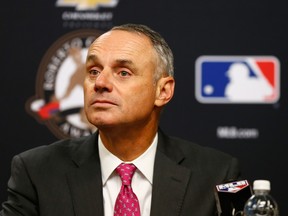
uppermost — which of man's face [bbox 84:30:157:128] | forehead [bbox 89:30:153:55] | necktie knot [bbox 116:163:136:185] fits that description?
forehead [bbox 89:30:153:55]

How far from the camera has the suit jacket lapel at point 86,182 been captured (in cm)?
208

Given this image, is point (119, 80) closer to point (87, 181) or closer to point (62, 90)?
point (87, 181)

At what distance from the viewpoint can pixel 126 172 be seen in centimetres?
215

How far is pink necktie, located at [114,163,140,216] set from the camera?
2.06 metres

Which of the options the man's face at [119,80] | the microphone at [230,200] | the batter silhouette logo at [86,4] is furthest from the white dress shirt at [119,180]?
the batter silhouette logo at [86,4]

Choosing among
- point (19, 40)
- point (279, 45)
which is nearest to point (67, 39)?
point (19, 40)

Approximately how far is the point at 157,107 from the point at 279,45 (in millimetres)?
847

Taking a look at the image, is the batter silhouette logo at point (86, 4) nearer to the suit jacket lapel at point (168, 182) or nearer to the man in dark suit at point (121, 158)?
the man in dark suit at point (121, 158)

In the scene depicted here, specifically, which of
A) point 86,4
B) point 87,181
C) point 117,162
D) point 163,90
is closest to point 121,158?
point 117,162

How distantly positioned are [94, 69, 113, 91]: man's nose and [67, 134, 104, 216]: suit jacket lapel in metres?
0.26

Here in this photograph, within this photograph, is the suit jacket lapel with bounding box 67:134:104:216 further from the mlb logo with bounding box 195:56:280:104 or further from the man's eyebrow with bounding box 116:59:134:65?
the mlb logo with bounding box 195:56:280:104

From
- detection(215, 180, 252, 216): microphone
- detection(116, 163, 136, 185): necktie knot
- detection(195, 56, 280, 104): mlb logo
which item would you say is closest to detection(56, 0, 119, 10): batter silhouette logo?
detection(195, 56, 280, 104): mlb logo

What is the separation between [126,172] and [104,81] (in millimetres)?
308

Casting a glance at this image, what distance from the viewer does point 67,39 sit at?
291cm
